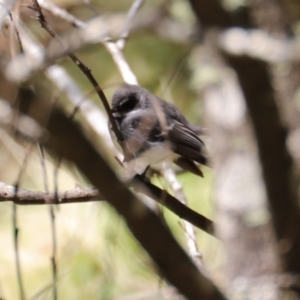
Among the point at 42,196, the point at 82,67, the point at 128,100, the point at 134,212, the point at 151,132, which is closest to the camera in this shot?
the point at 134,212

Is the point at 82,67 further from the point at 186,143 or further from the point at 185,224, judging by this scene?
the point at 186,143

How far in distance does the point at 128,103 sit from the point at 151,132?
0.21m

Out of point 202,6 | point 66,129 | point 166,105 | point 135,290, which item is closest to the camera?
point 66,129

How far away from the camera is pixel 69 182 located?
3.26 metres

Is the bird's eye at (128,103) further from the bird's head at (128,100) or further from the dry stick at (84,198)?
the dry stick at (84,198)

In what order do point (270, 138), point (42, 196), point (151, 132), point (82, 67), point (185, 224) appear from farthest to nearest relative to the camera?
1. point (151, 132)
2. point (185, 224)
3. point (42, 196)
4. point (82, 67)
5. point (270, 138)

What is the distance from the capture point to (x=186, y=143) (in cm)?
210

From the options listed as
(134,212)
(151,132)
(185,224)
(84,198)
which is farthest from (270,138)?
(151,132)

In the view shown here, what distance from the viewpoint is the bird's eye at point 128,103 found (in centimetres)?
219

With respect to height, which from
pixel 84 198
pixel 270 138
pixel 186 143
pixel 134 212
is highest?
pixel 186 143

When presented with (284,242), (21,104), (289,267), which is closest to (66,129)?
(21,104)

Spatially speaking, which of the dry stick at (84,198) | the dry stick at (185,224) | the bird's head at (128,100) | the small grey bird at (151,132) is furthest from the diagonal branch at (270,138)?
the bird's head at (128,100)

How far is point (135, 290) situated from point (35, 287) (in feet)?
1.99

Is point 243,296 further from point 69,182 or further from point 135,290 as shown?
point 69,182
